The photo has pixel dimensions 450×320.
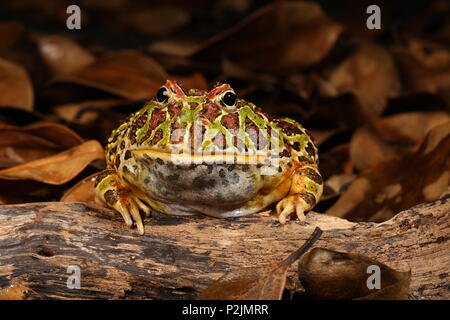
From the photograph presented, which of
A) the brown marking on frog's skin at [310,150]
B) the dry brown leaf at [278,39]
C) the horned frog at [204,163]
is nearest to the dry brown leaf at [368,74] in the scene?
the dry brown leaf at [278,39]

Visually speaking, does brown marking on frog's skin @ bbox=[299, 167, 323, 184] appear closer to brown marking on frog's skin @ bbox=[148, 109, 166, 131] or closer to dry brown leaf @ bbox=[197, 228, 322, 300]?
dry brown leaf @ bbox=[197, 228, 322, 300]

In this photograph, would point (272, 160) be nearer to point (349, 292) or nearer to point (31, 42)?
point (349, 292)

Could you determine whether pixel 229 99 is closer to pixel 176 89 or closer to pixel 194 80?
pixel 176 89

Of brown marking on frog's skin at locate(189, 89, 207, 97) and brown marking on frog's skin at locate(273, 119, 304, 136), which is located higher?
brown marking on frog's skin at locate(273, 119, 304, 136)

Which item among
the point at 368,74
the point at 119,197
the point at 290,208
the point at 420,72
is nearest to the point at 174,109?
the point at 119,197

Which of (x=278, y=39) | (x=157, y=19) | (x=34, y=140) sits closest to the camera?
(x=34, y=140)

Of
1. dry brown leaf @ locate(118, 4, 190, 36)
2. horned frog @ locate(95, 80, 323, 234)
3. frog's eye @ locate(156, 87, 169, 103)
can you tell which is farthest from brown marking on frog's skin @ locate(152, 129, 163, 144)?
dry brown leaf @ locate(118, 4, 190, 36)
